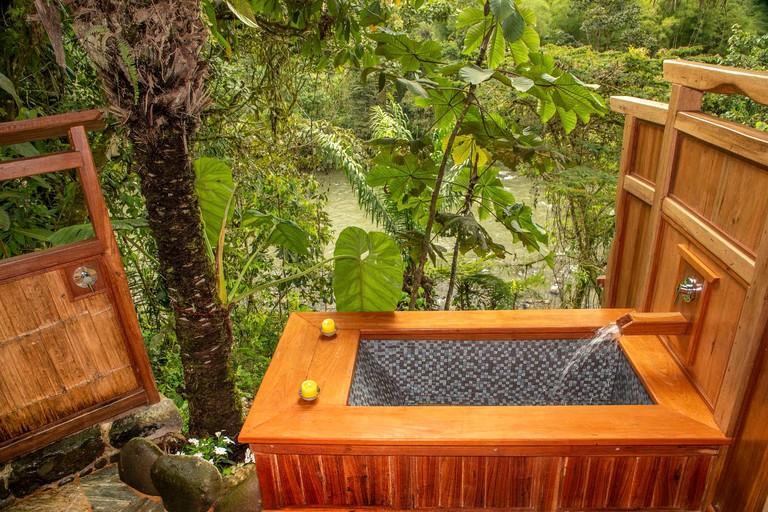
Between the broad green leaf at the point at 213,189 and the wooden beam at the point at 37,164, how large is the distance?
22.1 inches

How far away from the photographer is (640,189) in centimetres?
213

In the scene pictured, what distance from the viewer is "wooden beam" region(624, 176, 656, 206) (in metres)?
2.05

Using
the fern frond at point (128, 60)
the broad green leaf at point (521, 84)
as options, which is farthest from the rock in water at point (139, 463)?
the broad green leaf at point (521, 84)

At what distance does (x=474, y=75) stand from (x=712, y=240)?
0.96 meters

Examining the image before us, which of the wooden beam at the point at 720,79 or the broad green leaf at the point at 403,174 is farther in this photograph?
the broad green leaf at the point at 403,174

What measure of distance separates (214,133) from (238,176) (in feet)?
1.29

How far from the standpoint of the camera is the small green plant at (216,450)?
7.16ft

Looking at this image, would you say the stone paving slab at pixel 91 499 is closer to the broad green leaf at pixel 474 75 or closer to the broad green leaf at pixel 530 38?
the broad green leaf at pixel 474 75

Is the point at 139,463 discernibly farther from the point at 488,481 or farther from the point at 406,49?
the point at 406,49

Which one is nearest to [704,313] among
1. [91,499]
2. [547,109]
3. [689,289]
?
[689,289]

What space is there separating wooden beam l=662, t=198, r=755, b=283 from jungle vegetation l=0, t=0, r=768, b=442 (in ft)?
1.70

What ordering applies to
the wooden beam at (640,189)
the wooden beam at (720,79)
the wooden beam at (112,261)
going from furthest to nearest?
the wooden beam at (640,189) → the wooden beam at (112,261) → the wooden beam at (720,79)

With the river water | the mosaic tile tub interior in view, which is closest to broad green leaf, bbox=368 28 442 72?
the mosaic tile tub interior

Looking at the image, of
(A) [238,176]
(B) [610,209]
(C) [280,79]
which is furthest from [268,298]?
(B) [610,209]
